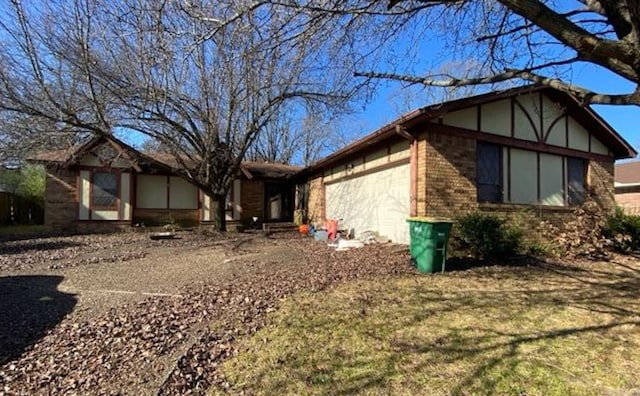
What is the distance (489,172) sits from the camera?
10141 millimetres

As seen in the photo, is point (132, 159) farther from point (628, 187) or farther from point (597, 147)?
point (628, 187)

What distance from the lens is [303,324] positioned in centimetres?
445

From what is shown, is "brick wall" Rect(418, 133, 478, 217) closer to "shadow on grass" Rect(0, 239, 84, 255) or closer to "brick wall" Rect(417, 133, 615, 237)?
"brick wall" Rect(417, 133, 615, 237)

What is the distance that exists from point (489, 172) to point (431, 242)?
4148 millimetres

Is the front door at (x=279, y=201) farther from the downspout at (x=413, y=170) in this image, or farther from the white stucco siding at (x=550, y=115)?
the white stucco siding at (x=550, y=115)

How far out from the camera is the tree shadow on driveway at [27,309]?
13.9 feet

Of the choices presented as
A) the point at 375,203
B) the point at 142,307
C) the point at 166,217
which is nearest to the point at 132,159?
the point at 166,217

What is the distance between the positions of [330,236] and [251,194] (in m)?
6.75

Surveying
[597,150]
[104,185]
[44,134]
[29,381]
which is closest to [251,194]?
[104,185]

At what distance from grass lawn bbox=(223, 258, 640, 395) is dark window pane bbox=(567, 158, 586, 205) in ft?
20.7

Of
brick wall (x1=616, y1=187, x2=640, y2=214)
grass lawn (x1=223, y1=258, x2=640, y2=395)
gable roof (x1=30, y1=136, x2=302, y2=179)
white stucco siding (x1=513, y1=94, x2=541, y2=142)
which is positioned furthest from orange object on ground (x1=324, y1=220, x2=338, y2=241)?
brick wall (x1=616, y1=187, x2=640, y2=214)

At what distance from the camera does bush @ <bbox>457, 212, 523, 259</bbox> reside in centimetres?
827

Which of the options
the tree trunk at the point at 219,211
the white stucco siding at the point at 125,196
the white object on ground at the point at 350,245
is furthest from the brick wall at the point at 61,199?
the white object on ground at the point at 350,245

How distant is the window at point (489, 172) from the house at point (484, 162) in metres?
0.03
